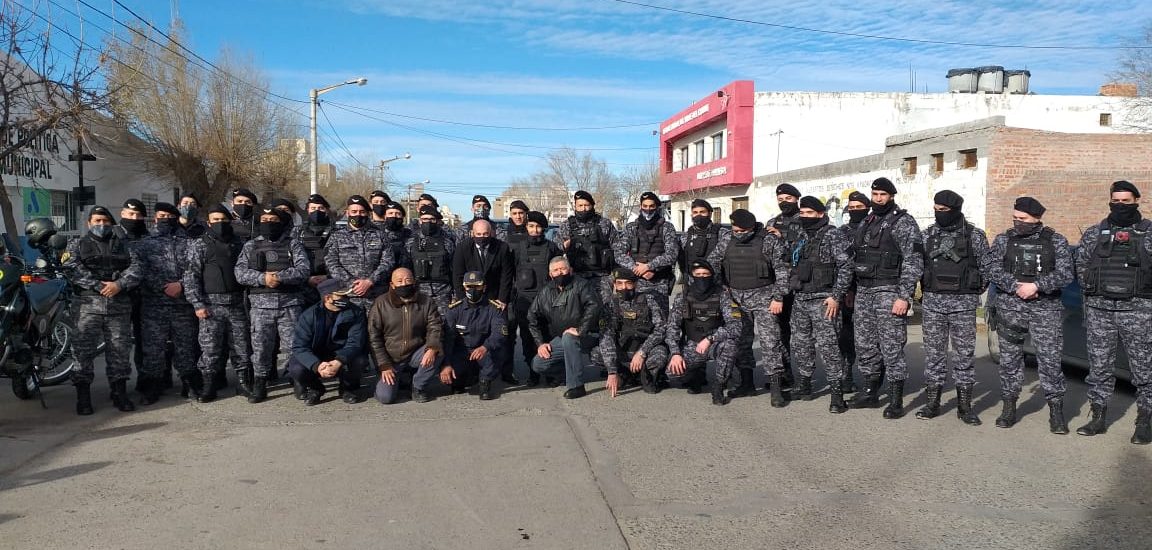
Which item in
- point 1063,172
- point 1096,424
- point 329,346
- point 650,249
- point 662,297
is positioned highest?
point 1063,172

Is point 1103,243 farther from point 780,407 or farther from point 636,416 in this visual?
point 636,416

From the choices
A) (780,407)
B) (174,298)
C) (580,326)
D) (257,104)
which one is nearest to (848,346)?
(780,407)

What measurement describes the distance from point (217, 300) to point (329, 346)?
1069 millimetres

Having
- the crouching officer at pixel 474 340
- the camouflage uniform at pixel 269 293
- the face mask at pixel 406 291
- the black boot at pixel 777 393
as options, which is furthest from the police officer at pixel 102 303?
the black boot at pixel 777 393

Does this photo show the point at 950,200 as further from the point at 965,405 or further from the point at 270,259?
the point at 270,259

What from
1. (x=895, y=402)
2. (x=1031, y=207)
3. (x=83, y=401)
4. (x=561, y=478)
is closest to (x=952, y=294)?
(x=1031, y=207)

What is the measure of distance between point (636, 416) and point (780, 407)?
133 centimetres

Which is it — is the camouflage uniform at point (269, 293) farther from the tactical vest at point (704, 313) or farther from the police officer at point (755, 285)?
the police officer at point (755, 285)

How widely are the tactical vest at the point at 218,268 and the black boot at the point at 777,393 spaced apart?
490 centimetres

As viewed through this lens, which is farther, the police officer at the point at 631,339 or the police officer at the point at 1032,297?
the police officer at the point at 631,339

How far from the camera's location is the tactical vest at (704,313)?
7.25m

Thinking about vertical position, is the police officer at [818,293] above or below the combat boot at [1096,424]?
above

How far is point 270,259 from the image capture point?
22.9 feet

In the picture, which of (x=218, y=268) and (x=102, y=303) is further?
(x=218, y=268)
